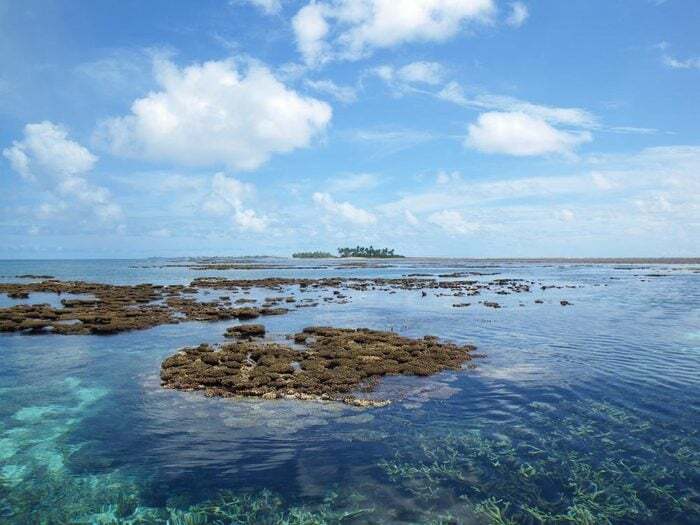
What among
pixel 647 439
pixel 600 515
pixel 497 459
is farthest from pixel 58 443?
pixel 647 439

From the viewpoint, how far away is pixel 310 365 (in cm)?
2531

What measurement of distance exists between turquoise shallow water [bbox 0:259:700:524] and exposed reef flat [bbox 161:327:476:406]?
1209 millimetres

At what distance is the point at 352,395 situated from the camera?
68.4ft

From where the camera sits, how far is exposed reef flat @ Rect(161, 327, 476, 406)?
2153cm

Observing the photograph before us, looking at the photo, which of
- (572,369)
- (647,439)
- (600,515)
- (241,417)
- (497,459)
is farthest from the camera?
(572,369)

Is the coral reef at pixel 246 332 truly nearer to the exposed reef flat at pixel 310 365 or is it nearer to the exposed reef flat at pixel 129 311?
the exposed reef flat at pixel 310 365

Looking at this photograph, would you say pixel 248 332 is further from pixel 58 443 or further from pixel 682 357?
pixel 682 357

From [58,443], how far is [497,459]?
47.6 feet

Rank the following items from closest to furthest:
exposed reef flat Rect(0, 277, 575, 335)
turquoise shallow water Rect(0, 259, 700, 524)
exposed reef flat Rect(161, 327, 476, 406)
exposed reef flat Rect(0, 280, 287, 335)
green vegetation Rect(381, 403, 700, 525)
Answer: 1. green vegetation Rect(381, 403, 700, 525)
2. turquoise shallow water Rect(0, 259, 700, 524)
3. exposed reef flat Rect(161, 327, 476, 406)
4. exposed reef flat Rect(0, 280, 287, 335)
5. exposed reef flat Rect(0, 277, 575, 335)

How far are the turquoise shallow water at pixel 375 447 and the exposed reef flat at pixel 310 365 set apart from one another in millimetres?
1209

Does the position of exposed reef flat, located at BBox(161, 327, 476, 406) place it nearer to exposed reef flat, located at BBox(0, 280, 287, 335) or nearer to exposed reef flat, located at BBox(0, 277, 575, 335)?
exposed reef flat, located at BBox(0, 280, 287, 335)

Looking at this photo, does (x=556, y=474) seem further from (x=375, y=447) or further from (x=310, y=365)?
(x=310, y=365)

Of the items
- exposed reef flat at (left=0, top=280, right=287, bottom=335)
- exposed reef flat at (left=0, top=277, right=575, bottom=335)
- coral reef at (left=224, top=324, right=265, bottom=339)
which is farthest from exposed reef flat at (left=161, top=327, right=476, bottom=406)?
exposed reef flat at (left=0, top=277, right=575, bottom=335)

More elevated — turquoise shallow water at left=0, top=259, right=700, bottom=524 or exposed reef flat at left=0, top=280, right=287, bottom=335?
exposed reef flat at left=0, top=280, right=287, bottom=335
